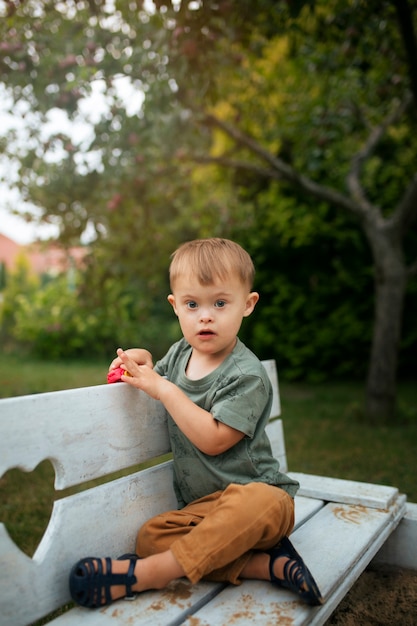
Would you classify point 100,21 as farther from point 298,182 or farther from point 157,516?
point 157,516

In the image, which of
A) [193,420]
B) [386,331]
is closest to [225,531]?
[193,420]

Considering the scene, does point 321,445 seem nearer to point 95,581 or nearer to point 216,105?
point 216,105

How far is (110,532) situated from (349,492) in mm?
1068

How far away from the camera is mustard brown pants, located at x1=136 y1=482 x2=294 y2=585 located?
1.45 meters

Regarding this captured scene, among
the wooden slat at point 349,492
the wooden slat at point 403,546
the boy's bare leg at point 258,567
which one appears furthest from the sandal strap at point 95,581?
the wooden slat at point 403,546

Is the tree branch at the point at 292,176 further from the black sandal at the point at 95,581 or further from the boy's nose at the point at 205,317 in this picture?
the black sandal at the point at 95,581

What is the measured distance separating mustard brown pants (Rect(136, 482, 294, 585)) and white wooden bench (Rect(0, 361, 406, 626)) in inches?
2.8

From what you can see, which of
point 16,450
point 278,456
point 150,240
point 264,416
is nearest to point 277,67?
point 150,240

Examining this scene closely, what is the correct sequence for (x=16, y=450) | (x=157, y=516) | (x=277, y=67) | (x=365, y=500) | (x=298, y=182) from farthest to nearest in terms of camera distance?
(x=277, y=67)
(x=298, y=182)
(x=365, y=500)
(x=157, y=516)
(x=16, y=450)

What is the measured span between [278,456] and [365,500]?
423 millimetres

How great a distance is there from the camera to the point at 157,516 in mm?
1720

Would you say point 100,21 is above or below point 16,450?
above

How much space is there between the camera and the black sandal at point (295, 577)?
1.41 m

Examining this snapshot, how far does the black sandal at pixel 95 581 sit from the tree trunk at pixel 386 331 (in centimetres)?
425
